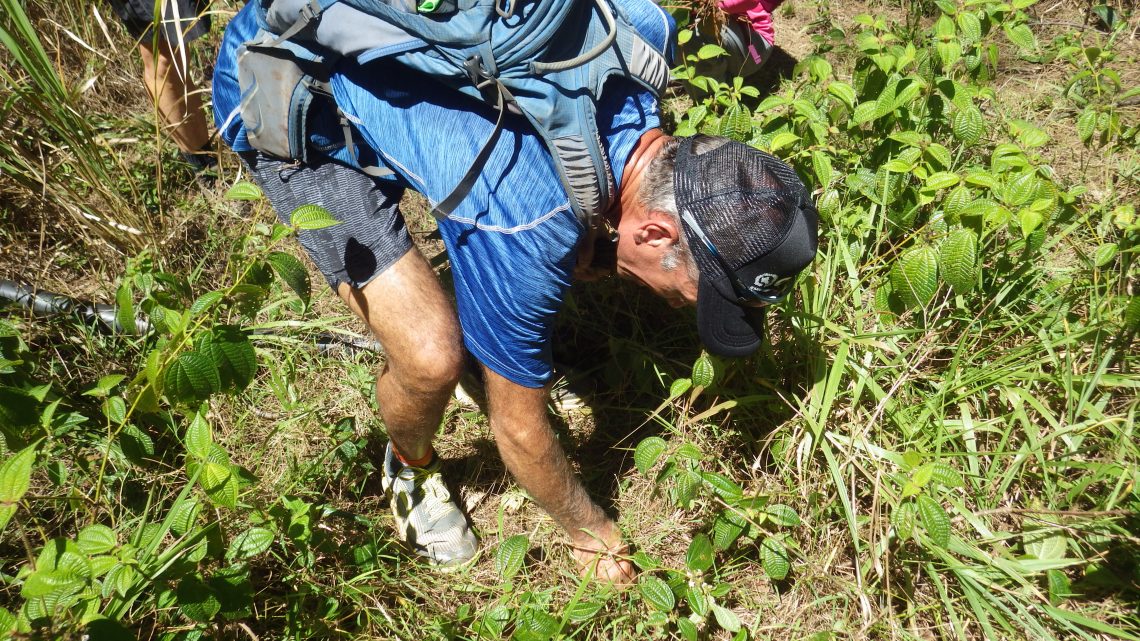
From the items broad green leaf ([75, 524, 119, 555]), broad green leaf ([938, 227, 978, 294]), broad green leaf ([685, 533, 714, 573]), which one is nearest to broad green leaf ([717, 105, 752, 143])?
broad green leaf ([938, 227, 978, 294])

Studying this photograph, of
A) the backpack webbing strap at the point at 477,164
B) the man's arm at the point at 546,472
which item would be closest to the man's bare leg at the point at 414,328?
the man's arm at the point at 546,472

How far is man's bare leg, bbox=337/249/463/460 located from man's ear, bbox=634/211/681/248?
0.46 meters

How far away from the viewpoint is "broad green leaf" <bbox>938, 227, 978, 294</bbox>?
1.71m

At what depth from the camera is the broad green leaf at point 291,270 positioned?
4.88ft

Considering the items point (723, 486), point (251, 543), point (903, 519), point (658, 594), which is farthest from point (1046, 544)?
point (251, 543)

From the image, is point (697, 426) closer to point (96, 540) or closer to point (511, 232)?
point (511, 232)

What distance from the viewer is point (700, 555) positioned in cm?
161

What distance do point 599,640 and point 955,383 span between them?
1.10 m

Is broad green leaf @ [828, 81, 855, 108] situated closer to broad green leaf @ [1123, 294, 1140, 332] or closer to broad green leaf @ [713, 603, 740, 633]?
broad green leaf @ [1123, 294, 1140, 332]

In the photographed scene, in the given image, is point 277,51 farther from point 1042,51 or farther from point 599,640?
point 1042,51

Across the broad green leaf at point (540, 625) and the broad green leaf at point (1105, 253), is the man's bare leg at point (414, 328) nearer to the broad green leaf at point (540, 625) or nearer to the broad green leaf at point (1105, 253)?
the broad green leaf at point (540, 625)

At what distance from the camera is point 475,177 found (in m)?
1.43

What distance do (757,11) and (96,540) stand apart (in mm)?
2727

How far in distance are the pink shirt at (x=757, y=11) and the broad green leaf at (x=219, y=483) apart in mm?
2339
